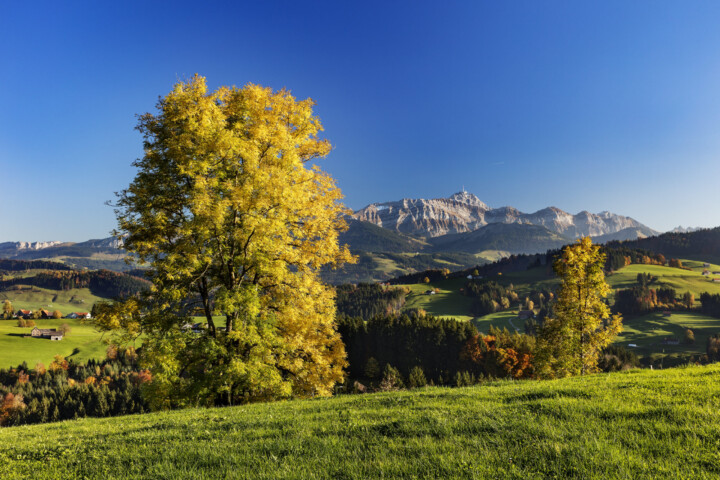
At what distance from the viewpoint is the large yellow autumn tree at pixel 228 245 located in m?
18.0

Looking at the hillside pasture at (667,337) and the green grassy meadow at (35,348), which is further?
the green grassy meadow at (35,348)

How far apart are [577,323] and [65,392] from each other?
158 metres

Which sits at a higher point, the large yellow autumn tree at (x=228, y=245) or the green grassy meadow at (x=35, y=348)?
the large yellow autumn tree at (x=228, y=245)

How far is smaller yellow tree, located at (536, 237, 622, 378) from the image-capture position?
112ft

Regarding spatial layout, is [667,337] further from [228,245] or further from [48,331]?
[48,331]

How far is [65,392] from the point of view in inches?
4719

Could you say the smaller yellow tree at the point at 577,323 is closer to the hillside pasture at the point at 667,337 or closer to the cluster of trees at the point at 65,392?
the cluster of trees at the point at 65,392

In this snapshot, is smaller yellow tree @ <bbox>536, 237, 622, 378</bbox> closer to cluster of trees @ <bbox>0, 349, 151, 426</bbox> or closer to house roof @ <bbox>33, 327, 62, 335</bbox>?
cluster of trees @ <bbox>0, 349, 151, 426</bbox>

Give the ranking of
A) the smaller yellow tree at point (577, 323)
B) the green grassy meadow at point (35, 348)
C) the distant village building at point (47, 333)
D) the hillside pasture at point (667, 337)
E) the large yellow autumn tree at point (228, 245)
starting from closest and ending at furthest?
1. the large yellow autumn tree at point (228, 245)
2. the smaller yellow tree at point (577, 323)
3. the hillside pasture at point (667, 337)
4. the green grassy meadow at point (35, 348)
5. the distant village building at point (47, 333)

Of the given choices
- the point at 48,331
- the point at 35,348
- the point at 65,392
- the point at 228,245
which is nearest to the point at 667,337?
the point at 228,245

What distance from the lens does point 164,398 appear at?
19.7 m

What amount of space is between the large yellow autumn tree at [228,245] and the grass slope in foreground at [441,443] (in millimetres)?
7333

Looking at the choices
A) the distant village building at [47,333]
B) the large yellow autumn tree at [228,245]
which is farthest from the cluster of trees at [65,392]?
the large yellow autumn tree at [228,245]

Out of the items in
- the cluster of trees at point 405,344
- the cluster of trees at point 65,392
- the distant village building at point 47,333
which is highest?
the cluster of trees at point 405,344
